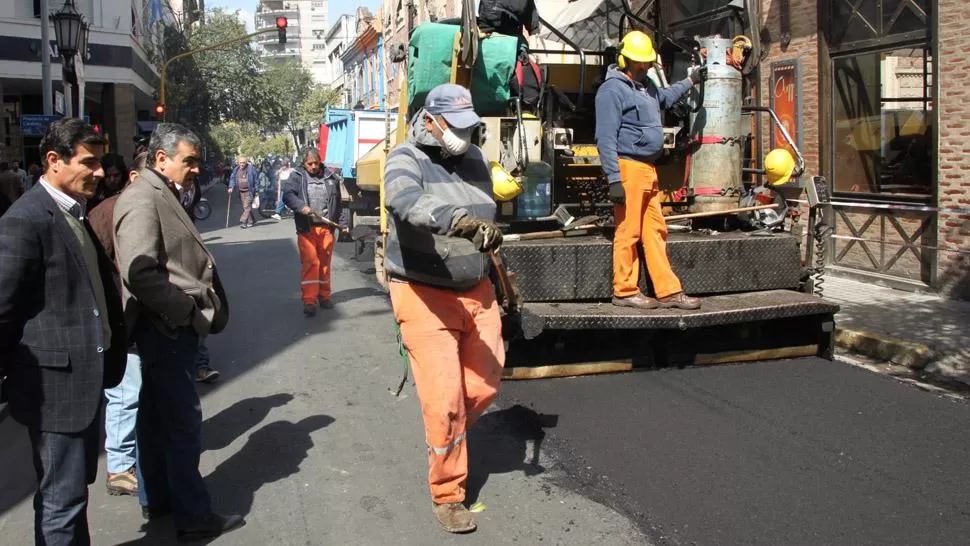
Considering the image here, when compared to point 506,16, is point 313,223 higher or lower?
lower

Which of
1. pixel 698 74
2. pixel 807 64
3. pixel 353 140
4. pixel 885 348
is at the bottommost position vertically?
pixel 885 348

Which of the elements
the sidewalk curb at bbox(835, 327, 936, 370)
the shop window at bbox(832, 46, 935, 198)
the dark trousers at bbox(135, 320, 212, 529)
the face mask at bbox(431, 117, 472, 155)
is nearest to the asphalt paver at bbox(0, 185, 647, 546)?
the dark trousers at bbox(135, 320, 212, 529)

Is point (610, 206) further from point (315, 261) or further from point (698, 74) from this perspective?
point (315, 261)

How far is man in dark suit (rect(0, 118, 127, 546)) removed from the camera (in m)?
3.18

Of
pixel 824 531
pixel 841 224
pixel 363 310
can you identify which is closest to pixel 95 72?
pixel 363 310

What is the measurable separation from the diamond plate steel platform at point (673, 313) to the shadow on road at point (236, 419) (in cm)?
197

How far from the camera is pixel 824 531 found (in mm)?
4035

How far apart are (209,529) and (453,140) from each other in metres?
2.12

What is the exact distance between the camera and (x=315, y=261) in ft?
33.2

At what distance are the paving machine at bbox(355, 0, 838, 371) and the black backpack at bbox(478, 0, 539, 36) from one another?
196 mm

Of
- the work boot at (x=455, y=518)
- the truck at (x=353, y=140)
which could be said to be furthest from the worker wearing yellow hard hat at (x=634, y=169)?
the truck at (x=353, y=140)

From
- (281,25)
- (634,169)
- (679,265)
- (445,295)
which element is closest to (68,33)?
(634,169)

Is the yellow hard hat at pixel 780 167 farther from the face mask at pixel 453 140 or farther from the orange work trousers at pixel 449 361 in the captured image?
the face mask at pixel 453 140

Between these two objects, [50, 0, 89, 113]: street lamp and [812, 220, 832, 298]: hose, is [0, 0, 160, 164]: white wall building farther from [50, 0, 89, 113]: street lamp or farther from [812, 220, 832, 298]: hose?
[812, 220, 832, 298]: hose
